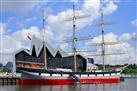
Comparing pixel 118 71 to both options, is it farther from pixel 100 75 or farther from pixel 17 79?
pixel 17 79

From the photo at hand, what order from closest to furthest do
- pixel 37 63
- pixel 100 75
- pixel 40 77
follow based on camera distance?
pixel 40 77, pixel 100 75, pixel 37 63

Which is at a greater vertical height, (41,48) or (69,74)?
(41,48)

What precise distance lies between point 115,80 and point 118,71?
351 cm

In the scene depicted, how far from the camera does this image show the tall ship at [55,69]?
6575 centimetres

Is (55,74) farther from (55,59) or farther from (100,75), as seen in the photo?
(55,59)

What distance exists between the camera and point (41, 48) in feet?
291

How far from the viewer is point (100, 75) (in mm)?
74500

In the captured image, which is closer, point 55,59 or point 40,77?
point 40,77

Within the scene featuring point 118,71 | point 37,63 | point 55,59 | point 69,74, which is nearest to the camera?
point 69,74

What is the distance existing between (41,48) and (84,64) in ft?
48.1

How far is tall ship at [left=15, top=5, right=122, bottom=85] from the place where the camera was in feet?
216

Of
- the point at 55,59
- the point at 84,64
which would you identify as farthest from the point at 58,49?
the point at 84,64

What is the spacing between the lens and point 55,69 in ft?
240

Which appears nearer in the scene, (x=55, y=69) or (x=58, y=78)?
(x=58, y=78)
